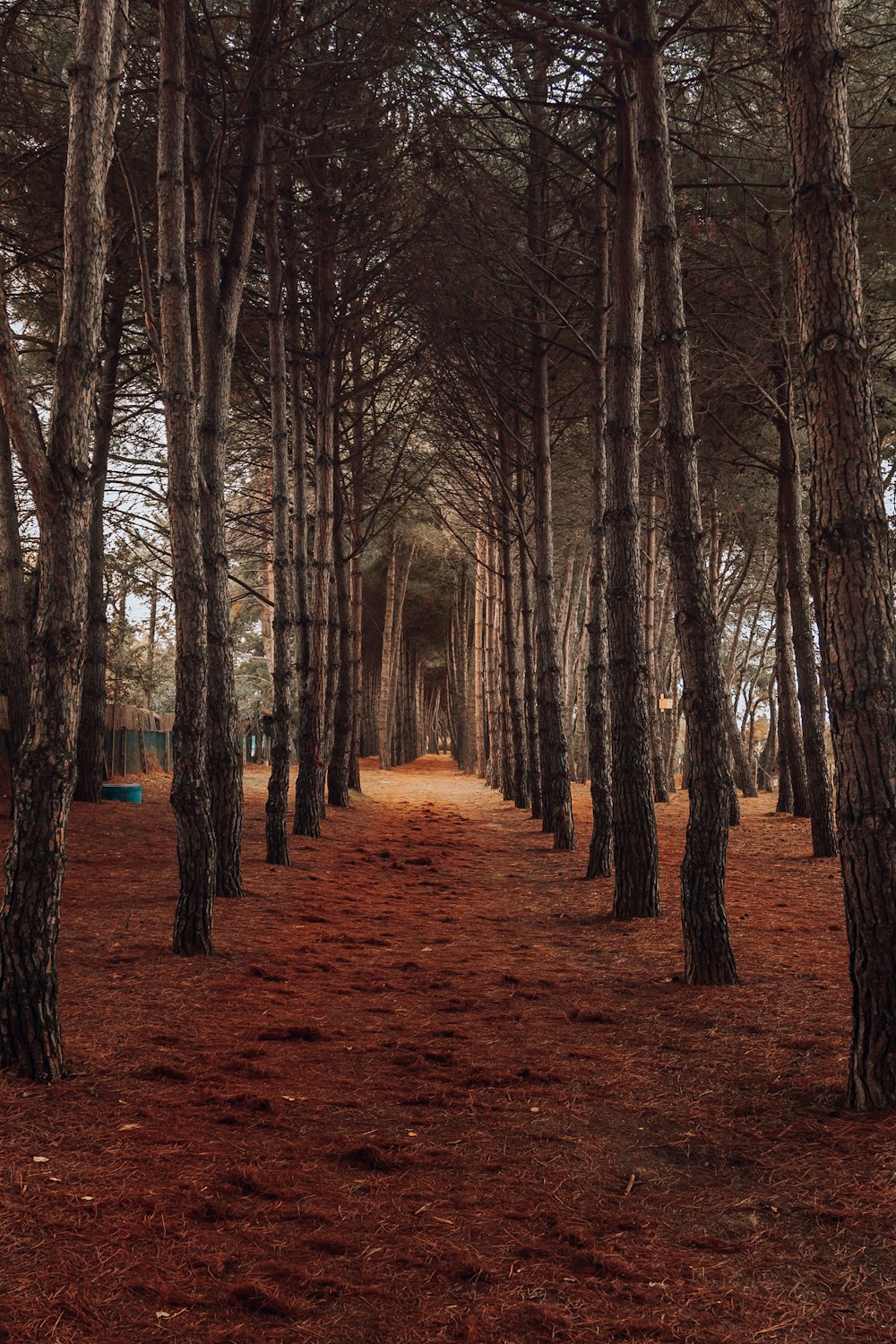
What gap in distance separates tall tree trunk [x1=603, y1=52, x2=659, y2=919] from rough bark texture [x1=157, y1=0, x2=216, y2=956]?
325cm

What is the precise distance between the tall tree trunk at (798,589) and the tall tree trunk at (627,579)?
4.39m

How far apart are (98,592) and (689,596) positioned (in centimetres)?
985

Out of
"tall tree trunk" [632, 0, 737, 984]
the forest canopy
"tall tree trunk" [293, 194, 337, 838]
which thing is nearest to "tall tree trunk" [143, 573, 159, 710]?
the forest canopy

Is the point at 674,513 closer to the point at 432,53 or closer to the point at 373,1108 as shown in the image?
the point at 373,1108

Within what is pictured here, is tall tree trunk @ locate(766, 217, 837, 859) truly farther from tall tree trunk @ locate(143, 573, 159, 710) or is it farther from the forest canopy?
tall tree trunk @ locate(143, 573, 159, 710)

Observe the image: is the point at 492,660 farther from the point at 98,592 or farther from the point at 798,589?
the point at 98,592

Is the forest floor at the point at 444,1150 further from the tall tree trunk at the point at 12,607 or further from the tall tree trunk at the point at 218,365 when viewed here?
the tall tree trunk at the point at 12,607

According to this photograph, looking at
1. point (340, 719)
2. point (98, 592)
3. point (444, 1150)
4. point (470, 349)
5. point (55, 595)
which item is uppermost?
point (470, 349)

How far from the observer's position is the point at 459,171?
11508 millimetres

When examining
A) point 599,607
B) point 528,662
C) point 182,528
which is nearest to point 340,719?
point 528,662

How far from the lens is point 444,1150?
346cm

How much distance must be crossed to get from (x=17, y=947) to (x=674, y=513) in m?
4.37

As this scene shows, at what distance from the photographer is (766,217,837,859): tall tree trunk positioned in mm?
12062

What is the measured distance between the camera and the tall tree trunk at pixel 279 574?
10.6 m
